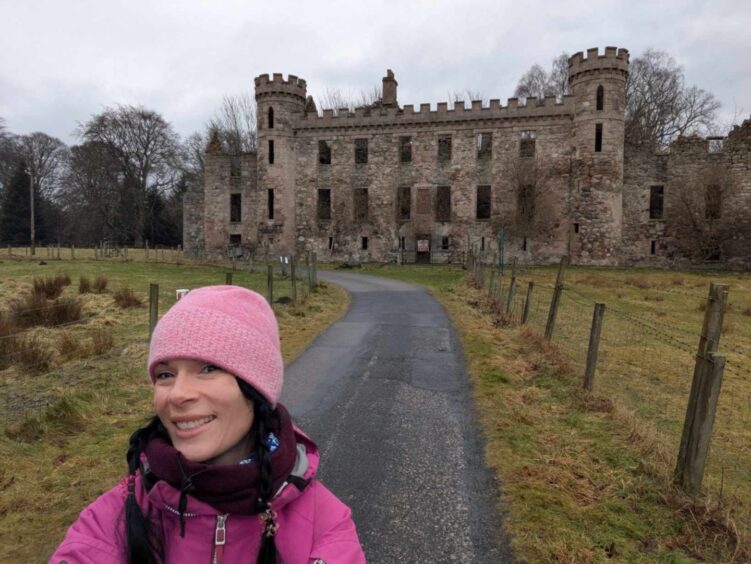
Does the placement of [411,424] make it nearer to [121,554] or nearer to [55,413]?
[55,413]

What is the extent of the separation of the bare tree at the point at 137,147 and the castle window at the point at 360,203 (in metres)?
26.2

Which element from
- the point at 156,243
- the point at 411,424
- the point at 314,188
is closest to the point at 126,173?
the point at 156,243

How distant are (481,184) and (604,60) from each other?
10124 millimetres

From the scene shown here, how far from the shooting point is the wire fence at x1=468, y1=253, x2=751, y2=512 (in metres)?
5.20

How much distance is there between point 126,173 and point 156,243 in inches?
314

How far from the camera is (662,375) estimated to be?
8906 mm

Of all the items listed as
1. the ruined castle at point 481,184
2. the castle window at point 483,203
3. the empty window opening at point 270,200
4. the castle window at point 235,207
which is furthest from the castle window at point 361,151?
the castle window at point 235,207

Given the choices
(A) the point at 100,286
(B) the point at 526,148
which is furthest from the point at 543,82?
(A) the point at 100,286

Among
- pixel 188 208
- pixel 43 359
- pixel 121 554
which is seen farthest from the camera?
pixel 188 208

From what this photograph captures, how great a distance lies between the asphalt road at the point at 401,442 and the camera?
360 cm

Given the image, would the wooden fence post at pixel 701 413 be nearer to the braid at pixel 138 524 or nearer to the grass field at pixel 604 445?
the grass field at pixel 604 445

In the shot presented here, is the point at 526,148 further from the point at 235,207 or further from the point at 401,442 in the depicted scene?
the point at 401,442

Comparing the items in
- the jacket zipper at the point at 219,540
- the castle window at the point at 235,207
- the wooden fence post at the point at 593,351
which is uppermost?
the castle window at the point at 235,207

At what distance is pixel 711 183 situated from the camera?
3192 cm
